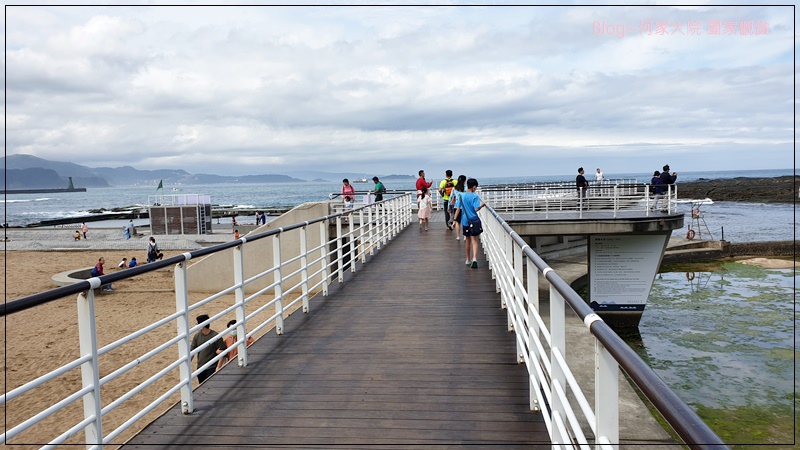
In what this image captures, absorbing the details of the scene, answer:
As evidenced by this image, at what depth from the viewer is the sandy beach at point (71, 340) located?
10.3 m

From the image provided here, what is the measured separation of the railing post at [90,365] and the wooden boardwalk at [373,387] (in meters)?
0.56

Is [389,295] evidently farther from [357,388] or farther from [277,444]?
[277,444]

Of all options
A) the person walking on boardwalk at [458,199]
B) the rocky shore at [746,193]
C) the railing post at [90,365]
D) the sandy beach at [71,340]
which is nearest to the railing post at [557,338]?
the railing post at [90,365]

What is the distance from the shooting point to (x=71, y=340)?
48.4 feet

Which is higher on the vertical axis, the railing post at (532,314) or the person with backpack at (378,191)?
the person with backpack at (378,191)

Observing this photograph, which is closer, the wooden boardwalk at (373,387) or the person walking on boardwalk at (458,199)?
the wooden boardwalk at (373,387)

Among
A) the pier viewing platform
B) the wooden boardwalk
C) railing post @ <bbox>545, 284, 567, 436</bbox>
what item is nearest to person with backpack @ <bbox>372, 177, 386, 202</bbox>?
the pier viewing platform

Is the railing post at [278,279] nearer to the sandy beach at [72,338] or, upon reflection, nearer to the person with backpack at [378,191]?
the sandy beach at [72,338]

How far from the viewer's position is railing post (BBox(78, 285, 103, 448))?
3168mm

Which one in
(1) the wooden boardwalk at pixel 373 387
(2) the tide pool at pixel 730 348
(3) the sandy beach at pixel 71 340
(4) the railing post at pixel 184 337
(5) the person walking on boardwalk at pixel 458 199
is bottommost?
(2) the tide pool at pixel 730 348

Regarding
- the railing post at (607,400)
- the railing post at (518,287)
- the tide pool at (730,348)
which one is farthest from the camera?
the tide pool at (730,348)

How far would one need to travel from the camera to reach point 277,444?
3693 millimetres

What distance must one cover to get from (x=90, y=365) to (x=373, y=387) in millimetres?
2210

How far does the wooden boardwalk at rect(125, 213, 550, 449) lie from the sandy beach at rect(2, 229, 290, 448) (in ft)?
8.49
